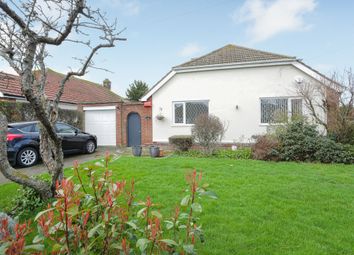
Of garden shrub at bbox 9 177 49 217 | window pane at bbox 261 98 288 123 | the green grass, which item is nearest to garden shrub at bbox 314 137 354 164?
the green grass

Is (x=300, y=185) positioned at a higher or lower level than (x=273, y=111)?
lower

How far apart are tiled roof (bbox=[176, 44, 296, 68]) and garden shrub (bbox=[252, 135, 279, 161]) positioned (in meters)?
5.03

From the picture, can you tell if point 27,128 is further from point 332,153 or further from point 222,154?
point 332,153

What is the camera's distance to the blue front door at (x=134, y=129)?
16353mm

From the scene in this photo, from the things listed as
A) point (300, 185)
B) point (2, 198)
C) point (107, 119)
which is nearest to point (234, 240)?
point (300, 185)

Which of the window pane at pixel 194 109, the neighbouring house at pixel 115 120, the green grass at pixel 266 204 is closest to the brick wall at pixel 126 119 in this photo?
the neighbouring house at pixel 115 120

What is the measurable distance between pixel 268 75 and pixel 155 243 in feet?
43.3

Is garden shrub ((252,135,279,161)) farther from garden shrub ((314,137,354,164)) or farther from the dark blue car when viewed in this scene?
the dark blue car

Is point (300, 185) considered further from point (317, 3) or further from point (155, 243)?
point (317, 3)

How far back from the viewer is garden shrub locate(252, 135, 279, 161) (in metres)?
10.6

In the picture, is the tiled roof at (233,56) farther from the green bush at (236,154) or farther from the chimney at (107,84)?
the chimney at (107,84)

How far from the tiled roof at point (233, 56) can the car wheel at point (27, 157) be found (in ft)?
28.1

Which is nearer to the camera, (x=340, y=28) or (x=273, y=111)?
(x=340, y=28)

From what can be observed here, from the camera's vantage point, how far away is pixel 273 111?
1392 centimetres
